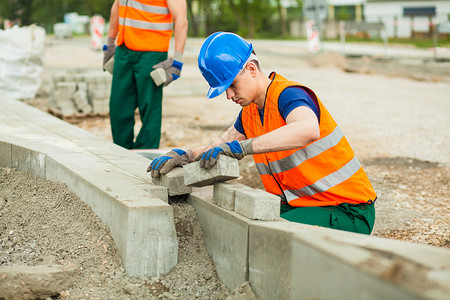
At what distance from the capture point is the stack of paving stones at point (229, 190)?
2.90 metres

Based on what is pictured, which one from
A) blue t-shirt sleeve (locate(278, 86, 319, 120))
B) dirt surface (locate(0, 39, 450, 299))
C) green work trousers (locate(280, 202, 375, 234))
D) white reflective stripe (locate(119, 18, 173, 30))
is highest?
white reflective stripe (locate(119, 18, 173, 30))

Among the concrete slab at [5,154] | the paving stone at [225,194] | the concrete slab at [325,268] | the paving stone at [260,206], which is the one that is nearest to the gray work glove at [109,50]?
the concrete slab at [5,154]

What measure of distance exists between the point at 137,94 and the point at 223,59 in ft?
9.09

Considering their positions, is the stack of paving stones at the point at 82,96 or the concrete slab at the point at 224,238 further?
the stack of paving stones at the point at 82,96

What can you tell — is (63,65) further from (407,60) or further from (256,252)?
(256,252)

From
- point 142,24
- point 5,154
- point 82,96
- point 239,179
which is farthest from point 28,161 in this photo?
point 82,96

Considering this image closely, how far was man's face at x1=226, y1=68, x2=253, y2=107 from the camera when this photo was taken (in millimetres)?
3209

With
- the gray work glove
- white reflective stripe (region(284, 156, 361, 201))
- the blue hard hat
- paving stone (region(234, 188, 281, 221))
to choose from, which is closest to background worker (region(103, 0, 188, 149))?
the gray work glove

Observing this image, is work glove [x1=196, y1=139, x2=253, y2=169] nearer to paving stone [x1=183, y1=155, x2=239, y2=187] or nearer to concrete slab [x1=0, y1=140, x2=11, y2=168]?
paving stone [x1=183, y1=155, x2=239, y2=187]

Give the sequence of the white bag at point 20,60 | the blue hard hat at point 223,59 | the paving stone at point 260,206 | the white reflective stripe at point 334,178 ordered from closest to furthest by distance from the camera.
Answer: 1. the paving stone at point 260,206
2. the blue hard hat at point 223,59
3. the white reflective stripe at point 334,178
4. the white bag at point 20,60

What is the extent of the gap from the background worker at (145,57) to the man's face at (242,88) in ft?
7.50

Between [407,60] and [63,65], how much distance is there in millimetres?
10667

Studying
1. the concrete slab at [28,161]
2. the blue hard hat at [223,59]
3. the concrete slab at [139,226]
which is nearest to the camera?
the concrete slab at [139,226]

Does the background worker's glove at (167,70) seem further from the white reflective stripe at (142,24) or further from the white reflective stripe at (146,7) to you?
the white reflective stripe at (146,7)
